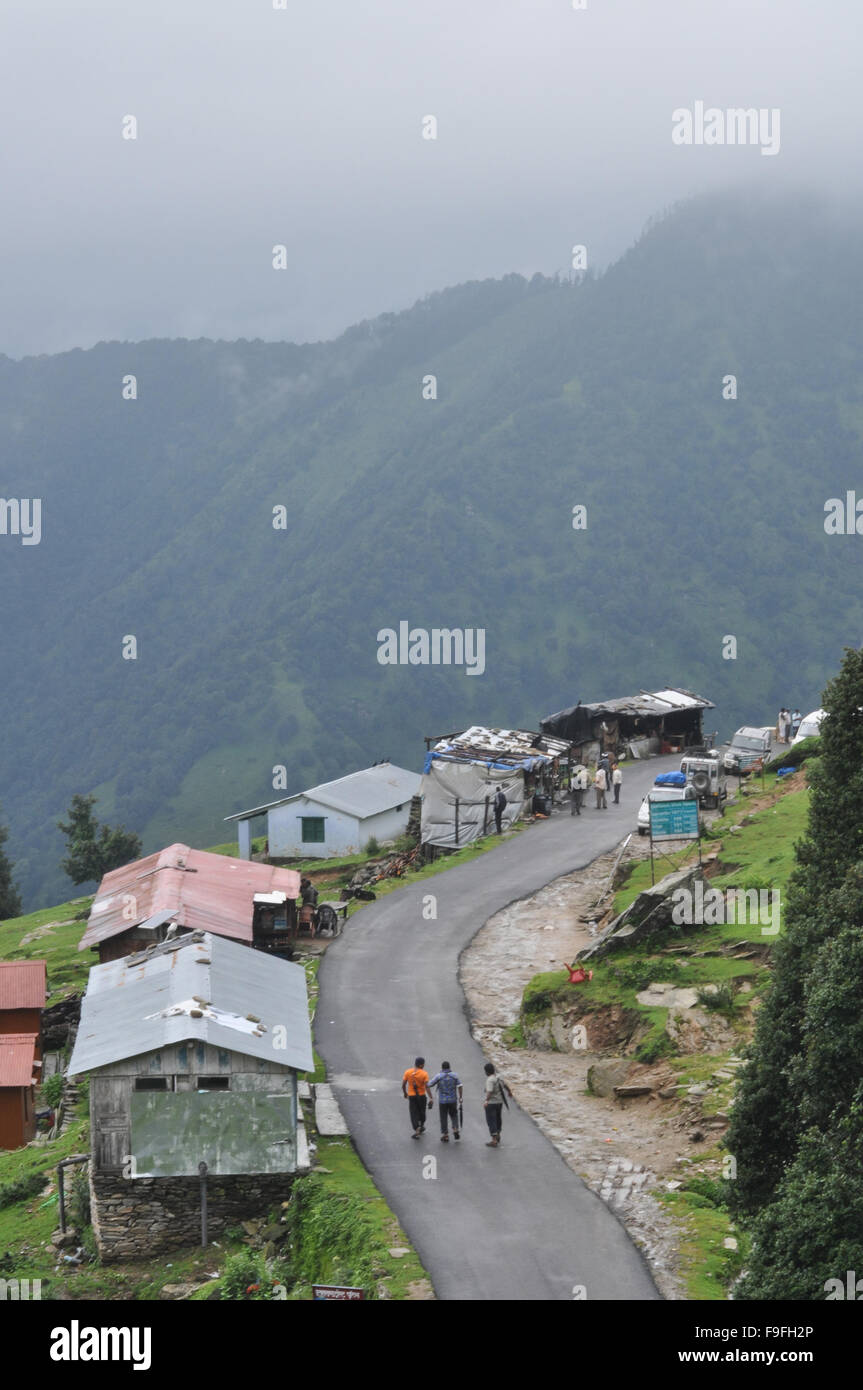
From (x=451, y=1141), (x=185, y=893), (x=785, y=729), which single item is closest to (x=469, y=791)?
(x=185, y=893)

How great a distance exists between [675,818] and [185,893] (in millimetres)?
14697

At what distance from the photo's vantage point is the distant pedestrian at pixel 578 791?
56.8m

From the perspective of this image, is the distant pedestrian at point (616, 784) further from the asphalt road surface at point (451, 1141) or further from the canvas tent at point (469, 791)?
the asphalt road surface at point (451, 1141)

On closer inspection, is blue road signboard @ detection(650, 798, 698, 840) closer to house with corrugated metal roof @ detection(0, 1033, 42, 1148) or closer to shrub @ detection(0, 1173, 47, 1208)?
house with corrugated metal roof @ detection(0, 1033, 42, 1148)

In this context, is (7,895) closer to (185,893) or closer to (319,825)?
(319,825)

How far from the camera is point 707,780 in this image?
172 ft

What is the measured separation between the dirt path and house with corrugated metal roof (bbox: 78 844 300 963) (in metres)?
6.33

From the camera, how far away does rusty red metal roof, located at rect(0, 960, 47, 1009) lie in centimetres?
4156

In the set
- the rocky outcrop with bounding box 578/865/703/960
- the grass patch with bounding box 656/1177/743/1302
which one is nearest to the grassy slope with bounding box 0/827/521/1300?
the grass patch with bounding box 656/1177/743/1302

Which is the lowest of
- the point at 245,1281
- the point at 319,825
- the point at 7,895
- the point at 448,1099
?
the point at 245,1281

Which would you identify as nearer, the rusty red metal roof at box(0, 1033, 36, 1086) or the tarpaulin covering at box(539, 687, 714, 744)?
the rusty red metal roof at box(0, 1033, 36, 1086)
